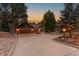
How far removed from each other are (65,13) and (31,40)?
38 centimetres

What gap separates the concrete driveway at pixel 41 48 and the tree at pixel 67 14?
8.3 inches

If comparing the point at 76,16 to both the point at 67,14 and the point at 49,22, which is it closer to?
the point at 67,14

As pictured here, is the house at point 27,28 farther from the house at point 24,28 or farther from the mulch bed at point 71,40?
the mulch bed at point 71,40

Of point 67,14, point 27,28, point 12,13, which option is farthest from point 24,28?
point 67,14

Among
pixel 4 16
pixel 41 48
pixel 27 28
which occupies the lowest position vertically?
pixel 41 48

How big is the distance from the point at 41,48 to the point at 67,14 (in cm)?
37

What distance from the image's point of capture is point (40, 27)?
10.9ft

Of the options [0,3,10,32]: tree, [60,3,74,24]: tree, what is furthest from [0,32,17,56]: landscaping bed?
[60,3,74,24]: tree

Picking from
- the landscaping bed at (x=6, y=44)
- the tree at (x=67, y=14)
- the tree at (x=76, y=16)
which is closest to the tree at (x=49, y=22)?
the tree at (x=67, y=14)

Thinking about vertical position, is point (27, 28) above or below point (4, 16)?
below

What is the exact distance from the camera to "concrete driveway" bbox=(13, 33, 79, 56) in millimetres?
3289

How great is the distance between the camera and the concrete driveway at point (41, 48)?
3289 millimetres

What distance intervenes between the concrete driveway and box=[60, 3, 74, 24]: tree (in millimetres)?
211

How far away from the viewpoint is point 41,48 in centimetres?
329
